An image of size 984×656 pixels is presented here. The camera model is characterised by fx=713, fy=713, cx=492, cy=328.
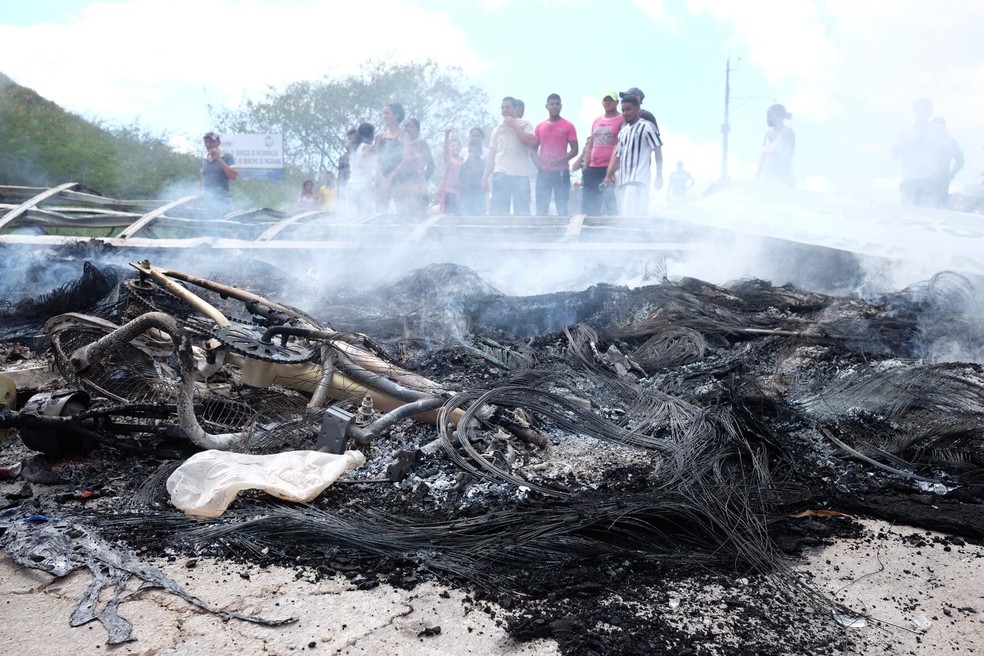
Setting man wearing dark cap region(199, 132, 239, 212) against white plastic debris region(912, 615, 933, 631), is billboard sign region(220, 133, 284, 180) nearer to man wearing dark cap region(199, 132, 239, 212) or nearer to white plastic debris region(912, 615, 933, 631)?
man wearing dark cap region(199, 132, 239, 212)

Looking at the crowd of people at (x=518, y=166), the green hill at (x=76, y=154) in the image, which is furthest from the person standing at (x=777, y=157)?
the green hill at (x=76, y=154)

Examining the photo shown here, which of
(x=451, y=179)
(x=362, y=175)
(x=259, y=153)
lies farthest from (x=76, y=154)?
(x=451, y=179)

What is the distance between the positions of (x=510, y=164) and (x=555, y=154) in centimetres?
74

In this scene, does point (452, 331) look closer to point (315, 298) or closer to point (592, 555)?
point (315, 298)

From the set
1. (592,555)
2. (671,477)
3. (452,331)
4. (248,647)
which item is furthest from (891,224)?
(248,647)

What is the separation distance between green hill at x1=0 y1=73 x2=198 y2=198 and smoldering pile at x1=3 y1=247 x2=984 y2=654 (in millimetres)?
14519

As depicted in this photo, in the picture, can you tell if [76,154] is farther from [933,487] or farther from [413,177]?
[933,487]

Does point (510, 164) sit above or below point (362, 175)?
above

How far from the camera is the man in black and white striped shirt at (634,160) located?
995cm

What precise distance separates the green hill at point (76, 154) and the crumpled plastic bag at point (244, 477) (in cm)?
1601

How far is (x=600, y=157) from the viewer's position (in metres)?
10.7

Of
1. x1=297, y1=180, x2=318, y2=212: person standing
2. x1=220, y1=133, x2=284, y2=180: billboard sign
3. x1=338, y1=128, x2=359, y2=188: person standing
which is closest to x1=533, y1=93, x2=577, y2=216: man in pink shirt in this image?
x1=338, y1=128, x2=359, y2=188: person standing

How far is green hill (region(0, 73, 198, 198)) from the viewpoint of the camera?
18.5 m

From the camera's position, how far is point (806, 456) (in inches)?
165
